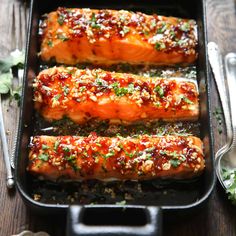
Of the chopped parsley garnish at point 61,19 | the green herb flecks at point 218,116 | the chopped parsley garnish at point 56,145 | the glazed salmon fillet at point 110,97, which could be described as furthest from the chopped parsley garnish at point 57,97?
the green herb flecks at point 218,116

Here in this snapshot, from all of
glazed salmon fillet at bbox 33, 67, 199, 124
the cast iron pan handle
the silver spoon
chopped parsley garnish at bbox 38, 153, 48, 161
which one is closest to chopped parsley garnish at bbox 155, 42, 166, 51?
glazed salmon fillet at bbox 33, 67, 199, 124

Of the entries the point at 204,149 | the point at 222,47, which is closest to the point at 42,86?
the point at 204,149

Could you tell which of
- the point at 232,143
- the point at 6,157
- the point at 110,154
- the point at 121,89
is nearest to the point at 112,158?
the point at 110,154

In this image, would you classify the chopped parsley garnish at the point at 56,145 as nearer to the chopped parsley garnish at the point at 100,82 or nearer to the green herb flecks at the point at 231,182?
the chopped parsley garnish at the point at 100,82

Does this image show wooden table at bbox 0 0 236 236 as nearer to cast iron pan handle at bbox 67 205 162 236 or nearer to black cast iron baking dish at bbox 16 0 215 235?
black cast iron baking dish at bbox 16 0 215 235

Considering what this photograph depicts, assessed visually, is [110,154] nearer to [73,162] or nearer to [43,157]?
[73,162]

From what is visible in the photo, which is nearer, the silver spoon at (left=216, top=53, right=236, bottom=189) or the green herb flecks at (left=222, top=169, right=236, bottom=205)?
the green herb flecks at (left=222, top=169, right=236, bottom=205)
